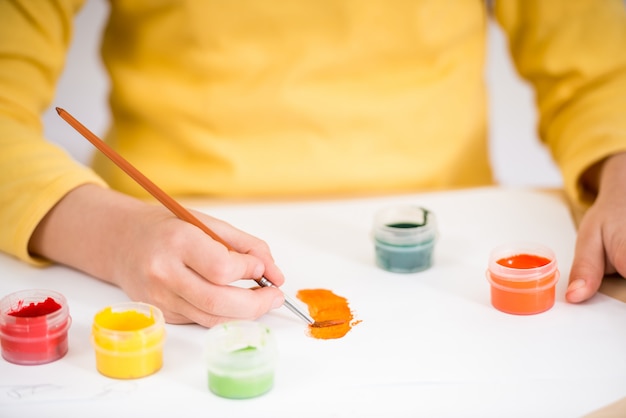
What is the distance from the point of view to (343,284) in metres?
0.87

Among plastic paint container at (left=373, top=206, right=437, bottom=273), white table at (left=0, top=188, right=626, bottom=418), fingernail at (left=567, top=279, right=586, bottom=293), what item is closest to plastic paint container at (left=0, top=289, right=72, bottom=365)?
white table at (left=0, top=188, right=626, bottom=418)

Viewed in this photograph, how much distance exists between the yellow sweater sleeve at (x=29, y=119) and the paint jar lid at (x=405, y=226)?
33 centimetres

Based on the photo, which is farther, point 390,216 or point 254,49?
point 254,49

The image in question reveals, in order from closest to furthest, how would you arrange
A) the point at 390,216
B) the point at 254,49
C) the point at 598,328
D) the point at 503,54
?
the point at 598,328
the point at 390,216
the point at 254,49
the point at 503,54

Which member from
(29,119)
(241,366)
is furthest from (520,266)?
(29,119)

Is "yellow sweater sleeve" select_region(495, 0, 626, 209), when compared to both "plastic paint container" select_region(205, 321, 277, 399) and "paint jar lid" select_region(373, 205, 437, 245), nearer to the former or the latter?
"paint jar lid" select_region(373, 205, 437, 245)

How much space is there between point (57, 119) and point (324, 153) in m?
0.89

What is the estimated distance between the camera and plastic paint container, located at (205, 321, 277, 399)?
67 cm

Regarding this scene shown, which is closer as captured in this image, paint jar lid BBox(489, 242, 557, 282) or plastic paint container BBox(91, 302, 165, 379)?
plastic paint container BBox(91, 302, 165, 379)

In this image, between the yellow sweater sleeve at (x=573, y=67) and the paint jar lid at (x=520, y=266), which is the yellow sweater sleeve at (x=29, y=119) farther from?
the yellow sweater sleeve at (x=573, y=67)

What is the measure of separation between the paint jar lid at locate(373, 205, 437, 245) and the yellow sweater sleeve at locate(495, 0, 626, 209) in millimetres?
220

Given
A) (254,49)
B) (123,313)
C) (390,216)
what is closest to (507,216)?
(390,216)

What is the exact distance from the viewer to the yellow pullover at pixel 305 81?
1.09m

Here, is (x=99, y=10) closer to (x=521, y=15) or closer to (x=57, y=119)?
(x=57, y=119)
